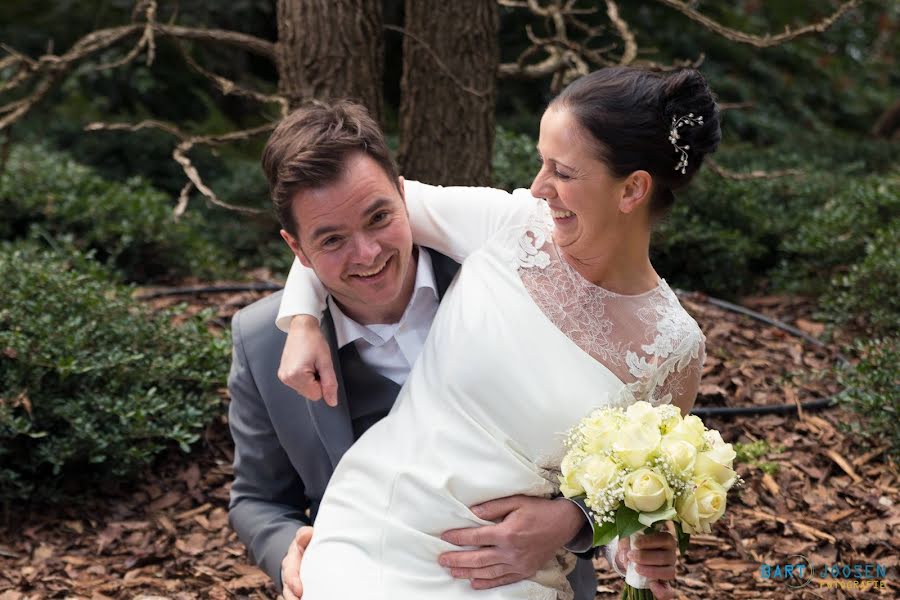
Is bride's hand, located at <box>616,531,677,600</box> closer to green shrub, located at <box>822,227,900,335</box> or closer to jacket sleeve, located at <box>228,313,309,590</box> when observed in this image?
jacket sleeve, located at <box>228,313,309,590</box>

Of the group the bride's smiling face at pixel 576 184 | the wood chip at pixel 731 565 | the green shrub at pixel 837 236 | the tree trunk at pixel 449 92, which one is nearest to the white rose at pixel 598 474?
the bride's smiling face at pixel 576 184

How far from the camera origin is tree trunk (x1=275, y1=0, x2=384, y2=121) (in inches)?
164

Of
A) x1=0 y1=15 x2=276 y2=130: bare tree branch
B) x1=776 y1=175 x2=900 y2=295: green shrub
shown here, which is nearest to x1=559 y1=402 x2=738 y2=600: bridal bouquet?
x1=0 y1=15 x2=276 y2=130: bare tree branch

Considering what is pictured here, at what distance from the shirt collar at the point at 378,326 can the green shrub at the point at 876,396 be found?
209cm

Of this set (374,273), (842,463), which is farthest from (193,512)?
(842,463)

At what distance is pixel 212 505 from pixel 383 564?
184 centimetres

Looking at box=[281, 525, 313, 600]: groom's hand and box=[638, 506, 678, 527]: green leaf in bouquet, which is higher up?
box=[638, 506, 678, 527]: green leaf in bouquet

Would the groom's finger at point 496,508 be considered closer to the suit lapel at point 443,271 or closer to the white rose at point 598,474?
the white rose at point 598,474

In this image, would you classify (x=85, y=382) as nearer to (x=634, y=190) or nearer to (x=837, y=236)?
(x=634, y=190)

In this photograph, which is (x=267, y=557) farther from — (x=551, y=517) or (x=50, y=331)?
(x=50, y=331)

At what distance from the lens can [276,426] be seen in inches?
112

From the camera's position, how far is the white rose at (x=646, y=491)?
81.0 inches

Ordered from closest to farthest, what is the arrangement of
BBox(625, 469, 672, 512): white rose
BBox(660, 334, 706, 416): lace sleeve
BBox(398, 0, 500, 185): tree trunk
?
BBox(625, 469, 672, 512): white rose → BBox(660, 334, 706, 416): lace sleeve → BBox(398, 0, 500, 185): tree trunk

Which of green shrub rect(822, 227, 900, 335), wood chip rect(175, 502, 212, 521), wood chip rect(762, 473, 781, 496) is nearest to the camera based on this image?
wood chip rect(762, 473, 781, 496)
